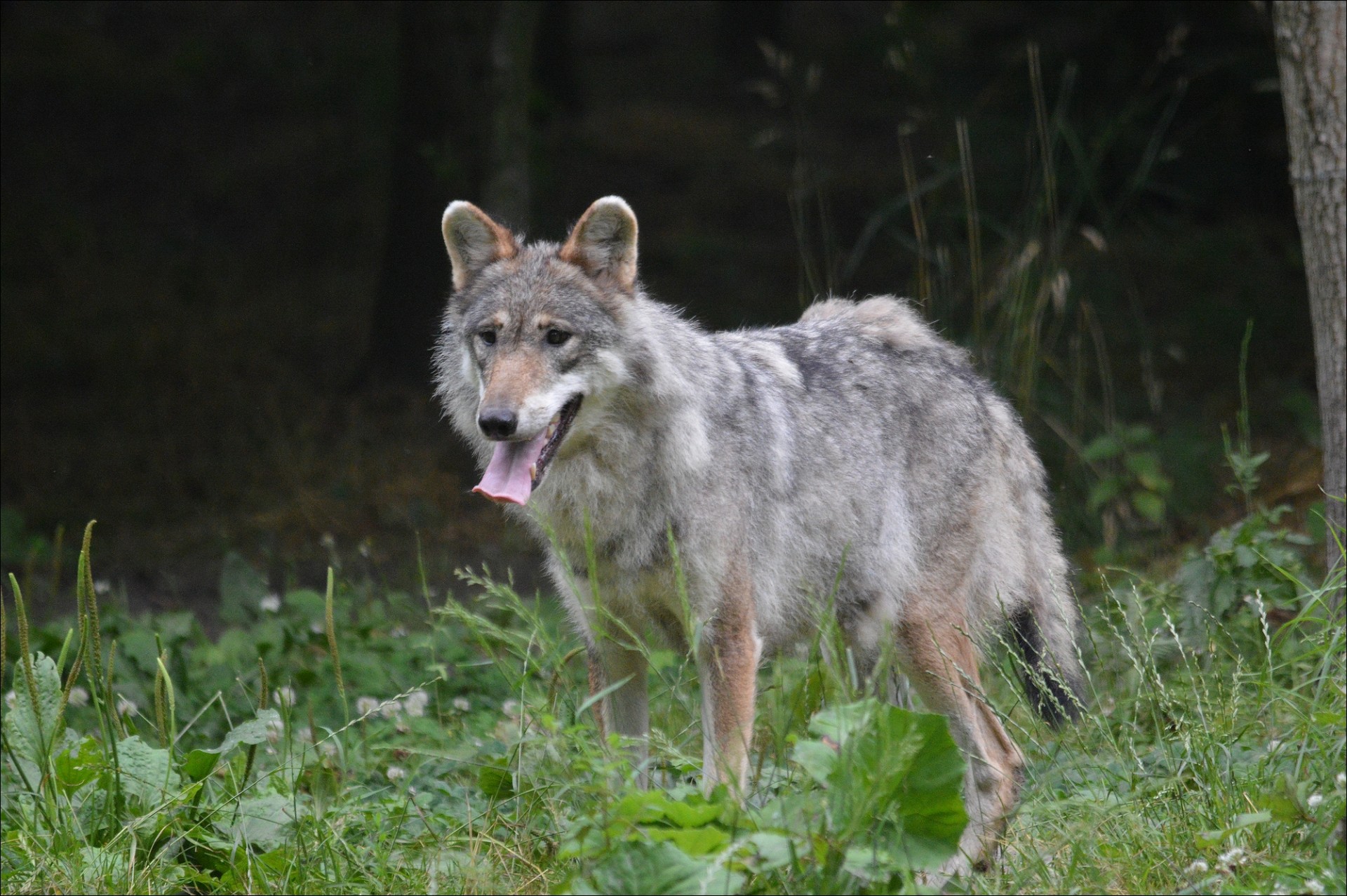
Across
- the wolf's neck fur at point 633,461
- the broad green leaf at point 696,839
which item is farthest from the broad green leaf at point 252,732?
Result: the broad green leaf at point 696,839

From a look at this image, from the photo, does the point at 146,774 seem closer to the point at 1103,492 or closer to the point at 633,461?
the point at 633,461

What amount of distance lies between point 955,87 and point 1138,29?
127 centimetres

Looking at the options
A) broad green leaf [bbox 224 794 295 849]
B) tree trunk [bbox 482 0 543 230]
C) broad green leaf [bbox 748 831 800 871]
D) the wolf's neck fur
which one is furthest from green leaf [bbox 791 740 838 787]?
tree trunk [bbox 482 0 543 230]

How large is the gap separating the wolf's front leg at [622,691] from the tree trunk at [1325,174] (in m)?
2.37

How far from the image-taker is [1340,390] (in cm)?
464

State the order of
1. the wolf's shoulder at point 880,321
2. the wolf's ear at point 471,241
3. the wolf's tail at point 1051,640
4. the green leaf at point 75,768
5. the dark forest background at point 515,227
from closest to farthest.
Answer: the green leaf at point 75,768 < the wolf's ear at point 471,241 < the wolf's tail at point 1051,640 < the wolf's shoulder at point 880,321 < the dark forest background at point 515,227

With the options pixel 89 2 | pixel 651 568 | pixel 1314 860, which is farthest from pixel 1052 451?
pixel 89 2

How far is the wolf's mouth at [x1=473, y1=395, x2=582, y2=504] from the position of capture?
3467mm

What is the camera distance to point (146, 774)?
136 inches

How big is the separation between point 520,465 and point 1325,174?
3070mm

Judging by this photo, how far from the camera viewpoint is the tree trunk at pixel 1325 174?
4.49 m

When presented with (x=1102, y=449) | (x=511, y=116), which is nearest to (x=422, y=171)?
(x=511, y=116)

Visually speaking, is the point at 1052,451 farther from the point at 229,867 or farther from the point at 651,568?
the point at 229,867

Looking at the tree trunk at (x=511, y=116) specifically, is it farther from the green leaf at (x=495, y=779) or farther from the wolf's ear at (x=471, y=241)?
the green leaf at (x=495, y=779)
